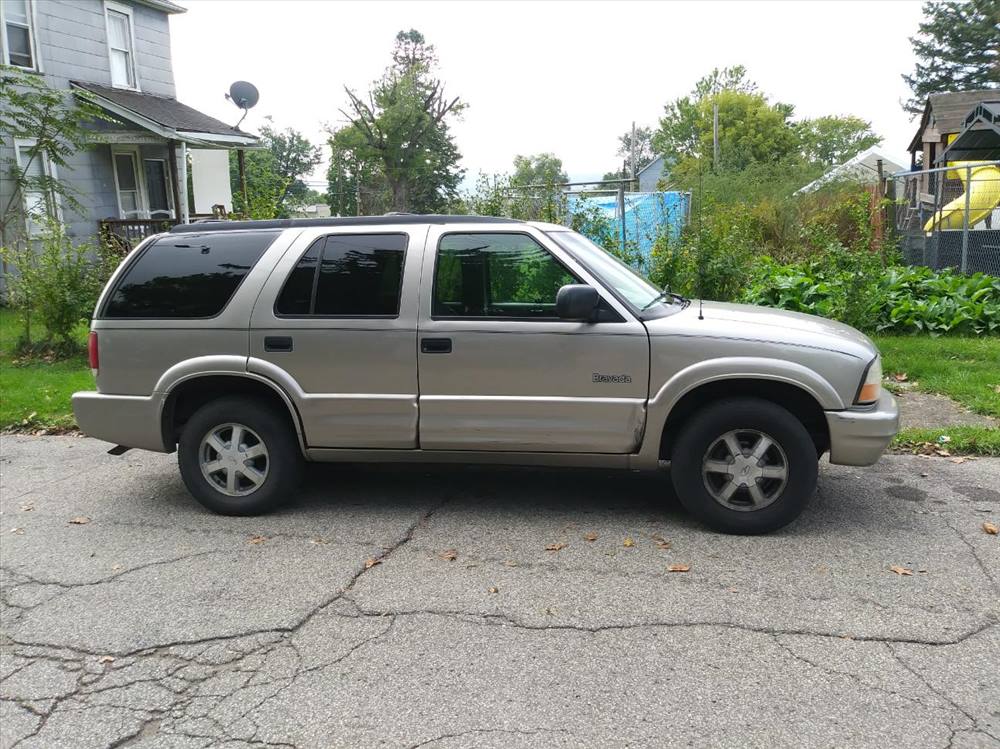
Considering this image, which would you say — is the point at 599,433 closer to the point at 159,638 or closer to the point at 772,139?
the point at 159,638

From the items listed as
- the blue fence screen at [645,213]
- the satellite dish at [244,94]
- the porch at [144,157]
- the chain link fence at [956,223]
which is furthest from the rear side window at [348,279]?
the satellite dish at [244,94]

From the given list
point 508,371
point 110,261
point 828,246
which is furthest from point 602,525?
point 110,261

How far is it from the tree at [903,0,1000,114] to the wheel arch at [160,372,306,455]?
56.2m

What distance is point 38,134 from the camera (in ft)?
43.0

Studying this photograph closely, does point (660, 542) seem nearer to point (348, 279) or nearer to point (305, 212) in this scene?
point (348, 279)

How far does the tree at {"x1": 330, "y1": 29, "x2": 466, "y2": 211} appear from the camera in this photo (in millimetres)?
47562

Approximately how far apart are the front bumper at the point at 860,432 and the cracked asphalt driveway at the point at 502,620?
50 cm

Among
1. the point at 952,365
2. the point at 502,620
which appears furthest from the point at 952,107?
the point at 502,620

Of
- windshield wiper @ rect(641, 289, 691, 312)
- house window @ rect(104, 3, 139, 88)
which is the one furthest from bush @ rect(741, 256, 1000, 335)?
house window @ rect(104, 3, 139, 88)

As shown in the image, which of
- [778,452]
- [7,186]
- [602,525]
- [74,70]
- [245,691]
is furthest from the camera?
[74,70]

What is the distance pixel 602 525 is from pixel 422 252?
6.61 feet

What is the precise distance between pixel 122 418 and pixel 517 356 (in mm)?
2649

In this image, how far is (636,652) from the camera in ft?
12.1

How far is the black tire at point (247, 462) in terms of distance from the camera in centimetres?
545
